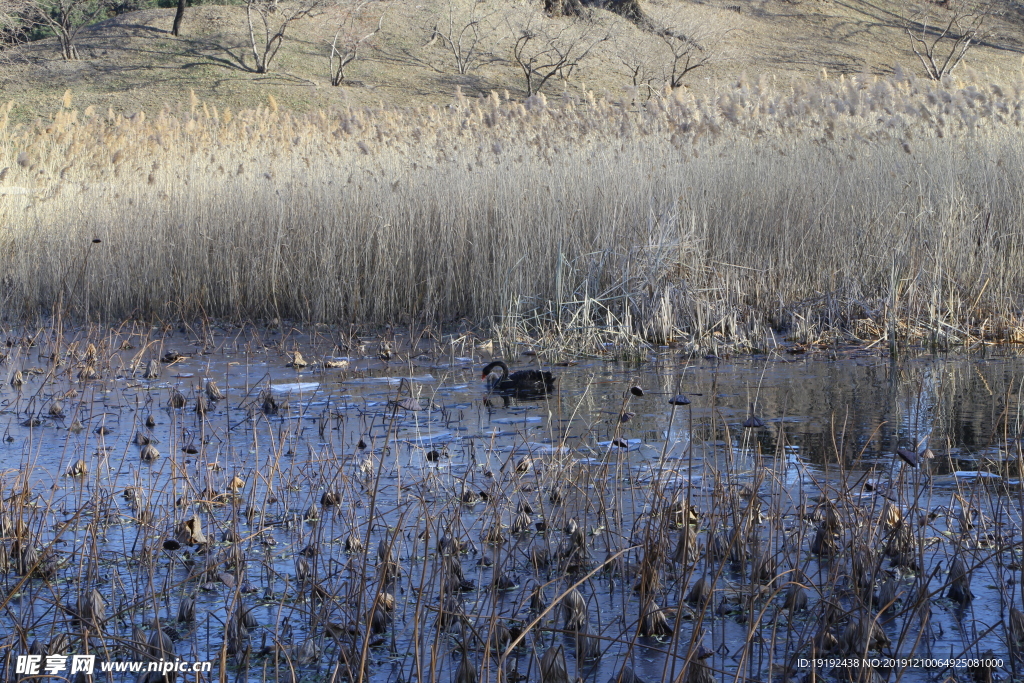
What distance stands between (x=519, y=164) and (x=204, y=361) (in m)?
3.19

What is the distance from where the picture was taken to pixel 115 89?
110 feet

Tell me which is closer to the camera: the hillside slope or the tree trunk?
the hillside slope

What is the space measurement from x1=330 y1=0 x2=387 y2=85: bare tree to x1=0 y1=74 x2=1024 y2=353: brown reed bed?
98.9ft

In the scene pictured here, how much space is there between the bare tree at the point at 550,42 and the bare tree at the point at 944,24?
1337cm

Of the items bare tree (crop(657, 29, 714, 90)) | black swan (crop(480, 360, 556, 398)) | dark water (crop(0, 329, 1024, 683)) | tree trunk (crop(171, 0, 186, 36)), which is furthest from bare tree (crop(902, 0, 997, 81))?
dark water (crop(0, 329, 1024, 683))

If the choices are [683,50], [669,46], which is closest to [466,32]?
[669,46]

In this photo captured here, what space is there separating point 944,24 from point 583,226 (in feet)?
151

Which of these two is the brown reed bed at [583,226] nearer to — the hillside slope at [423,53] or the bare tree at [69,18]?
the hillside slope at [423,53]

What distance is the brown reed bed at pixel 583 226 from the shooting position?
7109 mm

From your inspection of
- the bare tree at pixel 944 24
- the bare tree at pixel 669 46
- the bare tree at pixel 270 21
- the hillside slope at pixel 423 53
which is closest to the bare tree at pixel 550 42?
the hillside slope at pixel 423 53

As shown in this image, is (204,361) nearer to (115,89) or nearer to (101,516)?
(101,516)

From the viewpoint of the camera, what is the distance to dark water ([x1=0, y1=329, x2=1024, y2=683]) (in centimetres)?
234

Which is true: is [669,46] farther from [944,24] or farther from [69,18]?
[69,18]

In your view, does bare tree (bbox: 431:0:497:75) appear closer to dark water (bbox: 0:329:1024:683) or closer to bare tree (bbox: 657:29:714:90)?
bare tree (bbox: 657:29:714:90)
